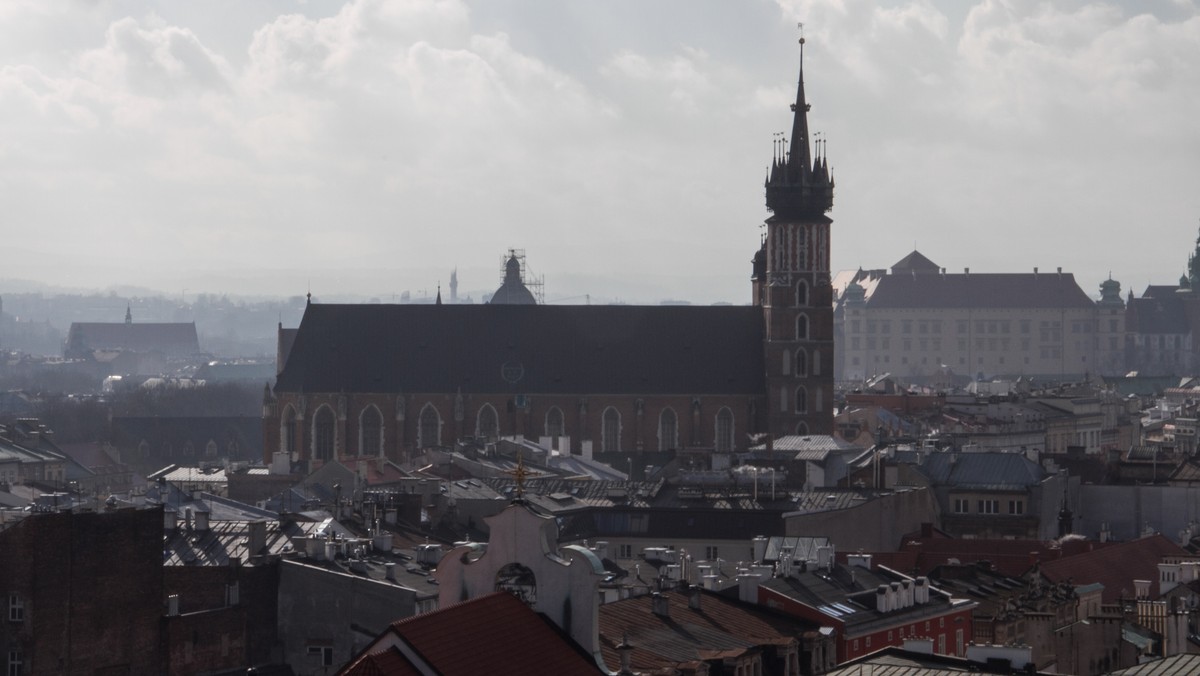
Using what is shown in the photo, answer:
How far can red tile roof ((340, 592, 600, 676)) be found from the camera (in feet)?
88.1

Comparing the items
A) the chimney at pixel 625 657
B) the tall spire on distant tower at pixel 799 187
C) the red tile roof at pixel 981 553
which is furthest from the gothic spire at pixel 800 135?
the chimney at pixel 625 657

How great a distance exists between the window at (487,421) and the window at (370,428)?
378 cm

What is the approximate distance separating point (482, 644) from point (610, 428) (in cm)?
8092

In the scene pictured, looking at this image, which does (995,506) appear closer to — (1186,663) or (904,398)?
(1186,663)

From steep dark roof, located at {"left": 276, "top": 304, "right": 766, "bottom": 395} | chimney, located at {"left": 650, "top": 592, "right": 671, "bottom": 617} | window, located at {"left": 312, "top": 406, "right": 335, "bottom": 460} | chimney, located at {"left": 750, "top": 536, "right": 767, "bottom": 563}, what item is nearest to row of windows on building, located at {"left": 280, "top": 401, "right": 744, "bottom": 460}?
window, located at {"left": 312, "top": 406, "right": 335, "bottom": 460}

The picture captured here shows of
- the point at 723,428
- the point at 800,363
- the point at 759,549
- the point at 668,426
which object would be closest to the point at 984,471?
the point at 759,549

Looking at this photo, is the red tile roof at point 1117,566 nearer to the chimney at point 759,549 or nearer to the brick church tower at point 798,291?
the chimney at point 759,549

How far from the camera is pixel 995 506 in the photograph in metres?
72.2

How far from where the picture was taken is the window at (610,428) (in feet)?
355

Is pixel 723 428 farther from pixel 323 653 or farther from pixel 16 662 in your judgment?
pixel 16 662

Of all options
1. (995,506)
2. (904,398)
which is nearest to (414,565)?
(995,506)

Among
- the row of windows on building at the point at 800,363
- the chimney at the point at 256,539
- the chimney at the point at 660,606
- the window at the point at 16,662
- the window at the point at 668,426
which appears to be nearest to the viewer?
the chimney at the point at 660,606

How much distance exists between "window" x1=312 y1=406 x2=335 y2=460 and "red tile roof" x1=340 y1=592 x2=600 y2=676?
78885 millimetres

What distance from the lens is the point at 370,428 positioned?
10900 cm
